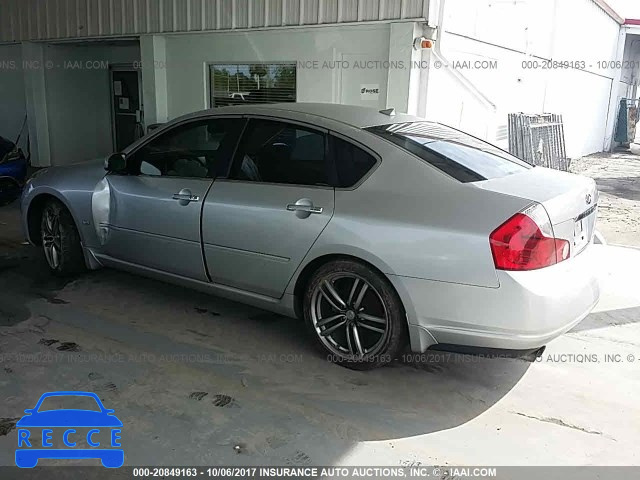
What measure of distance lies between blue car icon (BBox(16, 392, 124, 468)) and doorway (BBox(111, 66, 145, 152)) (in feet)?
28.6

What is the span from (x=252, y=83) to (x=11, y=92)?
6761 mm

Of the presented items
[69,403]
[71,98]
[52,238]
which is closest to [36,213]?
[52,238]

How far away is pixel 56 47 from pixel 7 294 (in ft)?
27.5

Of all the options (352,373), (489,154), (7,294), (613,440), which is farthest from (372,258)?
(7,294)

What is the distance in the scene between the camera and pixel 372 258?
336 cm

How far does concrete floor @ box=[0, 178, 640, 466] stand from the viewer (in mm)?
2895

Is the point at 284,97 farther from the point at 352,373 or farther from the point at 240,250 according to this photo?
the point at 352,373

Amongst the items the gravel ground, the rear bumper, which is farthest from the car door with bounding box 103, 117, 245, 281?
the gravel ground

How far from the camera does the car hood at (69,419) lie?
306cm

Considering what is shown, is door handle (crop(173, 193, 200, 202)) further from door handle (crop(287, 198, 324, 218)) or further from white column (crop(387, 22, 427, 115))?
white column (crop(387, 22, 427, 115))

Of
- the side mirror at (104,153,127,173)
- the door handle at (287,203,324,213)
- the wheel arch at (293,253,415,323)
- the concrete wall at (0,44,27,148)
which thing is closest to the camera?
the wheel arch at (293,253,415,323)

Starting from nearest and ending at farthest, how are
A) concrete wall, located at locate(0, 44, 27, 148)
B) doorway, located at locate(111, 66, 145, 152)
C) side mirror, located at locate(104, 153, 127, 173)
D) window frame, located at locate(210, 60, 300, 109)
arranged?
1. side mirror, located at locate(104, 153, 127, 173)
2. window frame, located at locate(210, 60, 300, 109)
3. doorway, located at locate(111, 66, 145, 152)
4. concrete wall, located at locate(0, 44, 27, 148)

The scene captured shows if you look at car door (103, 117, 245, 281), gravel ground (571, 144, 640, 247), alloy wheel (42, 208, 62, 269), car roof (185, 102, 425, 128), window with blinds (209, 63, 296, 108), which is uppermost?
window with blinds (209, 63, 296, 108)

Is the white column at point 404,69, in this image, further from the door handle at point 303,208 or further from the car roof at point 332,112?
the door handle at point 303,208
